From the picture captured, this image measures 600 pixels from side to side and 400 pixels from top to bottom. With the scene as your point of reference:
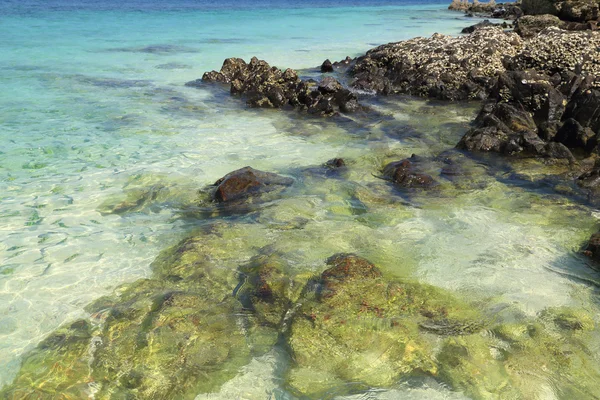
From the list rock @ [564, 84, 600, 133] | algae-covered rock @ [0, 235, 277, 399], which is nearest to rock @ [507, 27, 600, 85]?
rock @ [564, 84, 600, 133]

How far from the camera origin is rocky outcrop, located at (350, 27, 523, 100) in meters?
15.0

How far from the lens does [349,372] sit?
4352 millimetres

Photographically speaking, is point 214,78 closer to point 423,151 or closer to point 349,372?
point 423,151

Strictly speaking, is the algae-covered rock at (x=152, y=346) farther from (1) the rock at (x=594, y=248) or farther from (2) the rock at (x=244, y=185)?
(1) the rock at (x=594, y=248)

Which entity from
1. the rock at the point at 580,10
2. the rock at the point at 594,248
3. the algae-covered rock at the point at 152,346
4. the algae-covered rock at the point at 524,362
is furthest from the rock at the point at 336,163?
the rock at the point at 580,10

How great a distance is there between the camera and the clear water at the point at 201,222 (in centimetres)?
559

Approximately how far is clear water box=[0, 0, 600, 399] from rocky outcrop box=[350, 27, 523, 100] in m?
1.40

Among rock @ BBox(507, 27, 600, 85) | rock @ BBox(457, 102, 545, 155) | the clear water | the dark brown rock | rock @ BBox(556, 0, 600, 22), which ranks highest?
rock @ BBox(556, 0, 600, 22)

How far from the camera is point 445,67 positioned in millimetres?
15984

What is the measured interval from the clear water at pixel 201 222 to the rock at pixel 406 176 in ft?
1.26

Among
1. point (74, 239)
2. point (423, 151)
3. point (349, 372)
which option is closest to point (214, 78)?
point (423, 151)

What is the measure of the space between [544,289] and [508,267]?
0.54 metres

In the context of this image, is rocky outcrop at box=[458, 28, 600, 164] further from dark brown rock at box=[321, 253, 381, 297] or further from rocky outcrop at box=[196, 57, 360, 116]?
dark brown rock at box=[321, 253, 381, 297]

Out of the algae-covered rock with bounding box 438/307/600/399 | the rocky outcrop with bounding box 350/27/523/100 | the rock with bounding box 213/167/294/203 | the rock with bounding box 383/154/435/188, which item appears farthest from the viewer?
the rocky outcrop with bounding box 350/27/523/100
